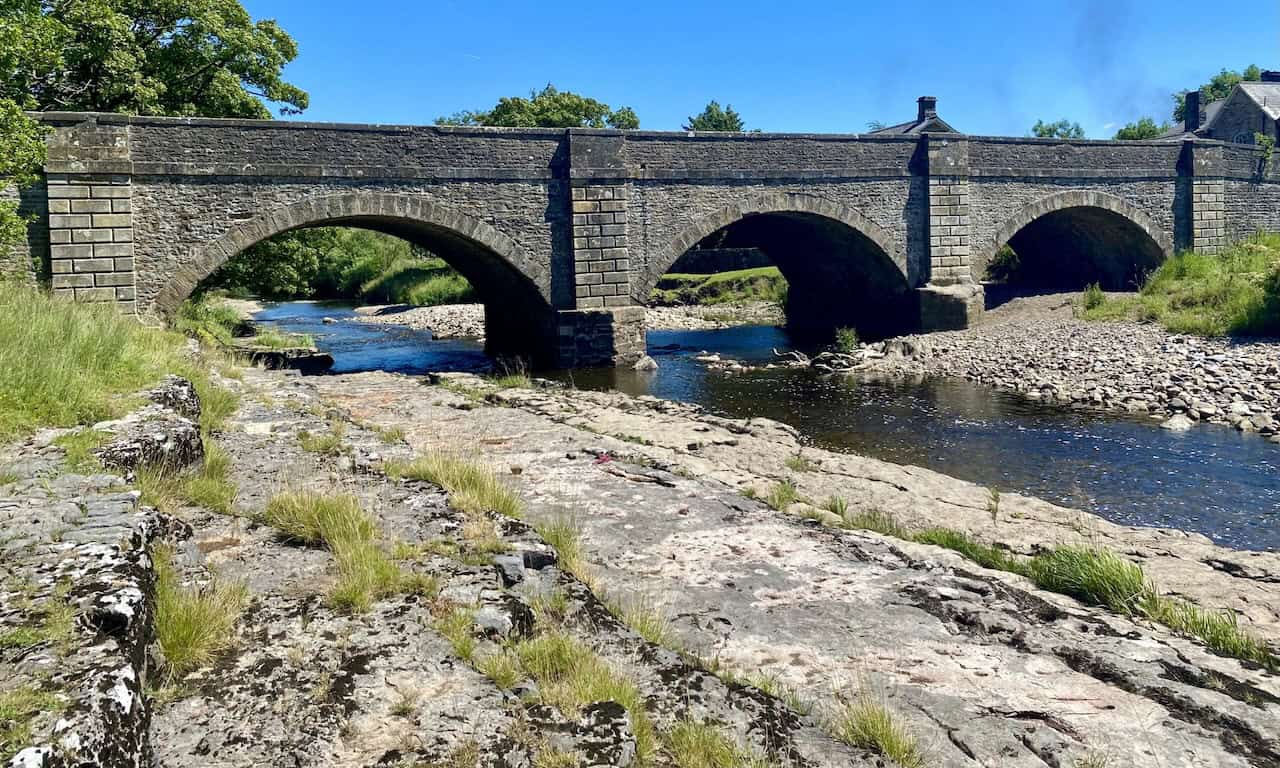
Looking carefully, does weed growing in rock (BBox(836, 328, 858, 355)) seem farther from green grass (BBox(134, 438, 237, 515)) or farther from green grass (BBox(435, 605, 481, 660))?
green grass (BBox(435, 605, 481, 660))

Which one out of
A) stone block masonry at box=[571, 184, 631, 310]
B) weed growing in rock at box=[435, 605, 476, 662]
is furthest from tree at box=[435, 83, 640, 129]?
weed growing in rock at box=[435, 605, 476, 662]

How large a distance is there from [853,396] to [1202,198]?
17.3m

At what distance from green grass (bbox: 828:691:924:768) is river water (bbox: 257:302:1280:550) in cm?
640

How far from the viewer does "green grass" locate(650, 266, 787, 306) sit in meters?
37.7

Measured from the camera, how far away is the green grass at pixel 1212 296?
1859 cm

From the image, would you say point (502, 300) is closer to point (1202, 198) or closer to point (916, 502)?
point (916, 502)

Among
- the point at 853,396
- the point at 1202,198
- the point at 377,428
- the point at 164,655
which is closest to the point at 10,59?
the point at 377,428

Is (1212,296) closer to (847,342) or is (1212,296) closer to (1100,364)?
(1100,364)

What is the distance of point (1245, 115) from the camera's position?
46219mm

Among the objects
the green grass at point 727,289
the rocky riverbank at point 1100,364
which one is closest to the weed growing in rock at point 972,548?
the rocky riverbank at point 1100,364

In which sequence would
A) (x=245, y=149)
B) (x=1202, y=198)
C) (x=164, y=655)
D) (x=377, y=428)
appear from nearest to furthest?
1. (x=164, y=655)
2. (x=377, y=428)
3. (x=245, y=149)
4. (x=1202, y=198)

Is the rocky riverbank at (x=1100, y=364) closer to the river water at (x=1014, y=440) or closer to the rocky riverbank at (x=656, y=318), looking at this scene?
the river water at (x=1014, y=440)

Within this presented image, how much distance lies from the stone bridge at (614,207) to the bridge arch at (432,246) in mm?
42

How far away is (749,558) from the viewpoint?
5668 millimetres
